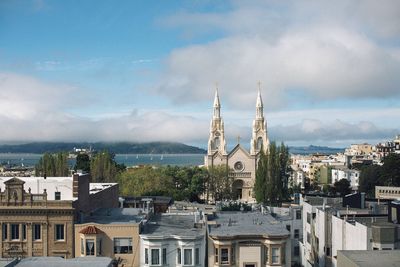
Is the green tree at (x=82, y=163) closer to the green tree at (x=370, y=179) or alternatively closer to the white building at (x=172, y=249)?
the green tree at (x=370, y=179)

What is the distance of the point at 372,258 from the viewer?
28.6 meters

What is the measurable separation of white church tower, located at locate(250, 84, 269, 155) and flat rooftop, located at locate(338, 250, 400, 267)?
4193 inches

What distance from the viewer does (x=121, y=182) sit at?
4203 inches

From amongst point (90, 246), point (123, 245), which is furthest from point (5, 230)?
point (123, 245)

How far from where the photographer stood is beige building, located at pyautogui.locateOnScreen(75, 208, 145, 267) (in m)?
40.0

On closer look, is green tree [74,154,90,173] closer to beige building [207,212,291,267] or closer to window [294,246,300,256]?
window [294,246,300,256]

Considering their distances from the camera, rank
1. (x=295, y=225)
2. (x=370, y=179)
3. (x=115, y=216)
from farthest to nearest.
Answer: (x=370, y=179)
(x=295, y=225)
(x=115, y=216)

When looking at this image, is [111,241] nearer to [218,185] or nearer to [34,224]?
[34,224]

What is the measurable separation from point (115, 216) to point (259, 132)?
96.7 meters

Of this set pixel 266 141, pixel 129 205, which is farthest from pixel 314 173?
pixel 129 205

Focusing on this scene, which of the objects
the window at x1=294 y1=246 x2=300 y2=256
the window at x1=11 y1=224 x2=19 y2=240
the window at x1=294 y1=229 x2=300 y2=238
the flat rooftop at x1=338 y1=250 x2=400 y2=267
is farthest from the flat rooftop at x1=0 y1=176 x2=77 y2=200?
the flat rooftop at x1=338 y1=250 x2=400 y2=267

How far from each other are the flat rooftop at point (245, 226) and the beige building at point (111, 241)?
5.04 meters

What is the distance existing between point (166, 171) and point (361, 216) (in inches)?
3022

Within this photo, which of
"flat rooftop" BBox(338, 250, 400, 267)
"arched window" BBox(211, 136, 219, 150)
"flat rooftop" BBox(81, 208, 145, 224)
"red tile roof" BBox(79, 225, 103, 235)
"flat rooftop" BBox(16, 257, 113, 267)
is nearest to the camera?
"flat rooftop" BBox(338, 250, 400, 267)
